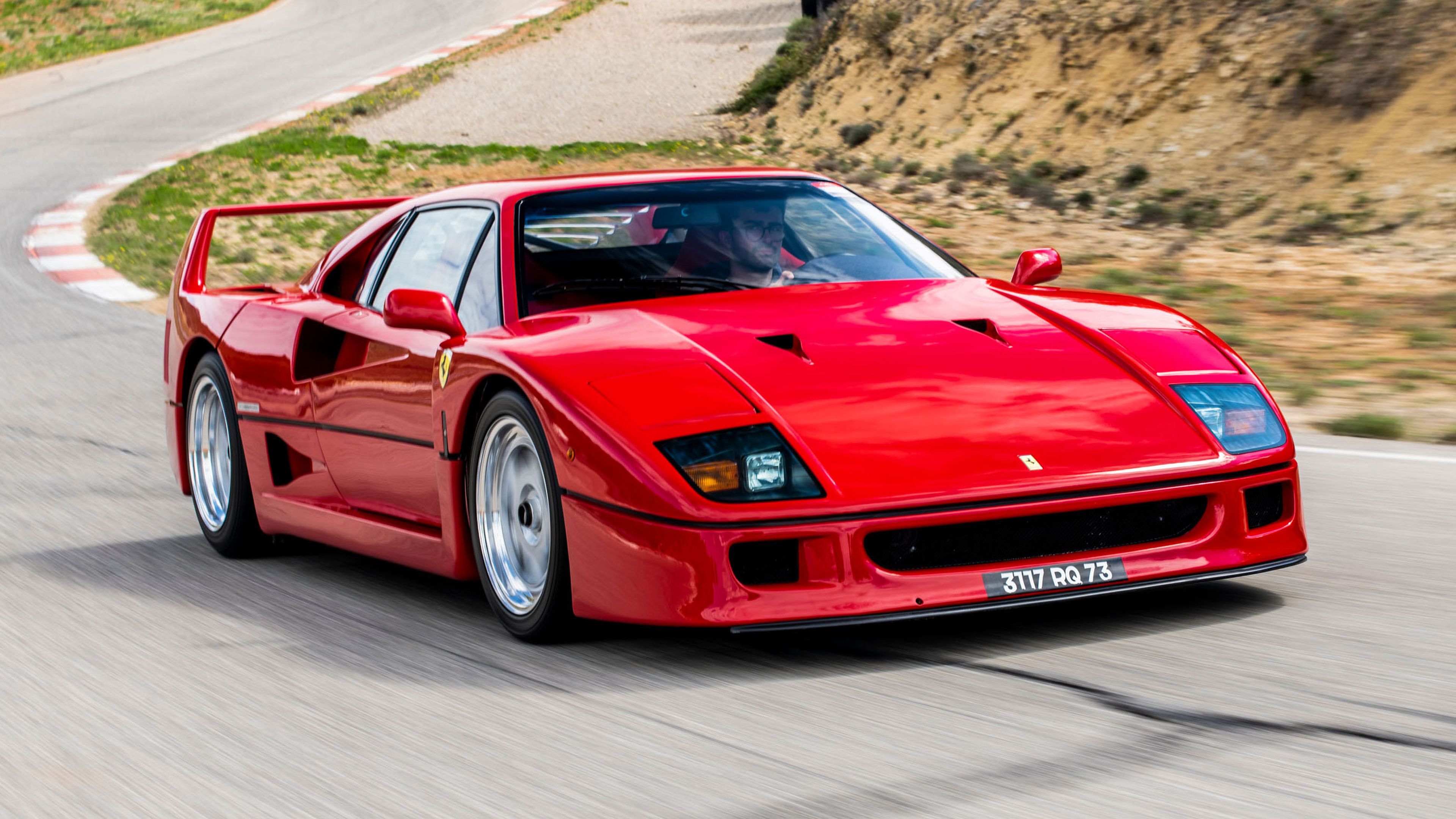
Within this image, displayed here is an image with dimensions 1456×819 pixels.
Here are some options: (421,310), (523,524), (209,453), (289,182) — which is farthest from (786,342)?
(289,182)

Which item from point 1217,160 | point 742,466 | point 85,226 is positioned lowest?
point 1217,160

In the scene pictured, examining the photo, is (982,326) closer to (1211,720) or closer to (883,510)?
(883,510)

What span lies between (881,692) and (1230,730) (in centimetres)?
70

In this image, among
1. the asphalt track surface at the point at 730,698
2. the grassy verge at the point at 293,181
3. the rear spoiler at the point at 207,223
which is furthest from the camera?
the grassy verge at the point at 293,181

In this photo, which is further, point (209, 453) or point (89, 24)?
point (89, 24)

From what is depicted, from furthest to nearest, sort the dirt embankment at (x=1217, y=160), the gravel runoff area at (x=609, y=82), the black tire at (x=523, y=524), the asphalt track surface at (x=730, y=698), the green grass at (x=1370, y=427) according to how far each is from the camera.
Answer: the gravel runoff area at (x=609, y=82) < the dirt embankment at (x=1217, y=160) < the green grass at (x=1370, y=427) < the black tire at (x=523, y=524) < the asphalt track surface at (x=730, y=698)

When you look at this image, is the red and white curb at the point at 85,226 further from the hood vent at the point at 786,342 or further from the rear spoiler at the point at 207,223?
the hood vent at the point at 786,342

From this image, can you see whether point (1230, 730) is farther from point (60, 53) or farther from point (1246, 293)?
point (60, 53)

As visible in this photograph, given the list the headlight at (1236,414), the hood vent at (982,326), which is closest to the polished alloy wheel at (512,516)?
the hood vent at (982,326)

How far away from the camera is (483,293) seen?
189 inches

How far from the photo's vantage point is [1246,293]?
36.9 ft

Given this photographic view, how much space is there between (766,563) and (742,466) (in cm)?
20

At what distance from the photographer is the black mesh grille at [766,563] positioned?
3723 millimetres

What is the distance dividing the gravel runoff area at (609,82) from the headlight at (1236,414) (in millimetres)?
21092
